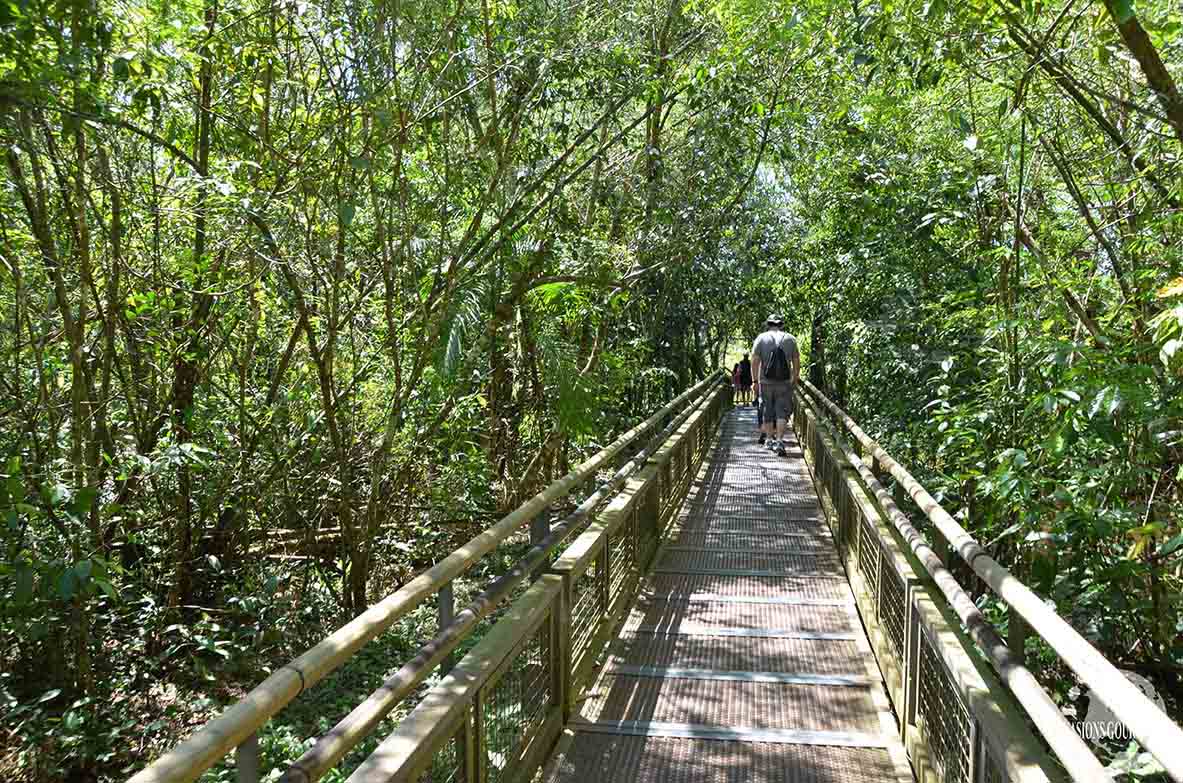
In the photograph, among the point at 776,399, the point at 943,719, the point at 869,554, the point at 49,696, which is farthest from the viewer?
the point at 776,399

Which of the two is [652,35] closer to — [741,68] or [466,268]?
[741,68]

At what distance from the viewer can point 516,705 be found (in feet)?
10.8

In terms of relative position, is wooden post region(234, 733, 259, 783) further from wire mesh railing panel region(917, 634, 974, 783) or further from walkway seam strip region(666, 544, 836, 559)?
walkway seam strip region(666, 544, 836, 559)

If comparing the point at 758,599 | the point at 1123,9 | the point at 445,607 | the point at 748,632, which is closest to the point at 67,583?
the point at 445,607

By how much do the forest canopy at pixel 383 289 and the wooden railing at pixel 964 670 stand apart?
776 millimetres

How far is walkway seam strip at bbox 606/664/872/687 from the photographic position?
4.41m

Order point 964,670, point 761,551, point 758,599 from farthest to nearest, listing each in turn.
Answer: point 761,551, point 758,599, point 964,670

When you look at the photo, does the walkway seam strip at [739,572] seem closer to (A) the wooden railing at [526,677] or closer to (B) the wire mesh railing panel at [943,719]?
(A) the wooden railing at [526,677]

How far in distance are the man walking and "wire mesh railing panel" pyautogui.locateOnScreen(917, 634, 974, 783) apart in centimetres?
785

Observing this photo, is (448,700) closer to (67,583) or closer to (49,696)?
(67,583)

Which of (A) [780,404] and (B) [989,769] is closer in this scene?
(B) [989,769]

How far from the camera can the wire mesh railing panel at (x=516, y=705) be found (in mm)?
3023

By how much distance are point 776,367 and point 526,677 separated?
8.60m

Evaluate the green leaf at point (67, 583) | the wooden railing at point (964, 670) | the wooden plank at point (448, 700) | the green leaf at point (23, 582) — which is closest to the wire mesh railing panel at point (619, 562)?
the wooden railing at point (964, 670)
